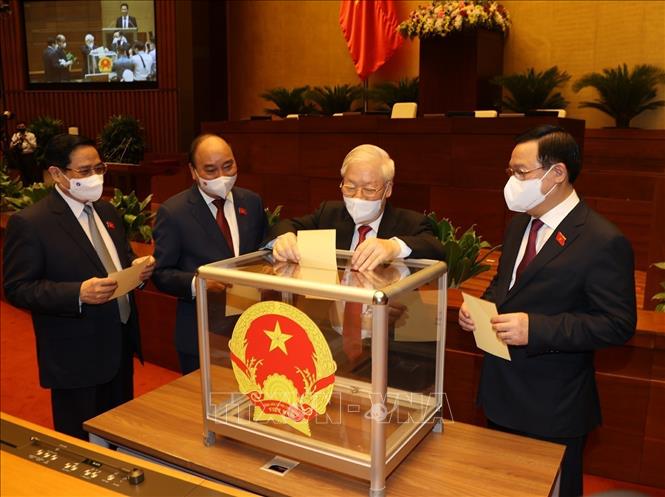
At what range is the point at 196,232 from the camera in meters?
2.33

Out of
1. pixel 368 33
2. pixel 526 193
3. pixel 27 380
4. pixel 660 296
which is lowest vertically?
pixel 27 380

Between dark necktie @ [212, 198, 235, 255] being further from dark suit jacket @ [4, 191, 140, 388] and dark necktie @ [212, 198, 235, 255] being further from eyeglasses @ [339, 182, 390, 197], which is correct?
eyeglasses @ [339, 182, 390, 197]

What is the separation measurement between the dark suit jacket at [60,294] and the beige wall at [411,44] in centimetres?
642

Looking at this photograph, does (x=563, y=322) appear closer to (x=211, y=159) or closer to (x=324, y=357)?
(x=324, y=357)

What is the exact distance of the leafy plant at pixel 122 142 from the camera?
9445mm

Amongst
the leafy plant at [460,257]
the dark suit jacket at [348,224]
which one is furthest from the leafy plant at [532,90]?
the dark suit jacket at [348,224]

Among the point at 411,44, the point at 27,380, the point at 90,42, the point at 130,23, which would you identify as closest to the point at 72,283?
the point at 27,380

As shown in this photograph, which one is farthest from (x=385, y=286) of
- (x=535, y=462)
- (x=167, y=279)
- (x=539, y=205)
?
(x=167, y=279)

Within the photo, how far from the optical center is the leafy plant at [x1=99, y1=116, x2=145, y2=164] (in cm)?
945

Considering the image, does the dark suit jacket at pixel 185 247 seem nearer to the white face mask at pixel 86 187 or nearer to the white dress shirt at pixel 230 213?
the white dress shirt at pixel 230 213

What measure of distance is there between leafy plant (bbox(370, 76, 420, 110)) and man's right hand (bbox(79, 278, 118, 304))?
19.1ft

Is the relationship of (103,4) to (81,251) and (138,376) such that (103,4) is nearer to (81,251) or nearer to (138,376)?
(138,376)

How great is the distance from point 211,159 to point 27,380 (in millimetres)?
2429

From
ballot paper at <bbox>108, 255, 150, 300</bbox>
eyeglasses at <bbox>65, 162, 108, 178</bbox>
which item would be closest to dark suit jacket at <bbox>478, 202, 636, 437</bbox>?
ballot paper at <bbox>108, 255, 150, 300</bbox>
